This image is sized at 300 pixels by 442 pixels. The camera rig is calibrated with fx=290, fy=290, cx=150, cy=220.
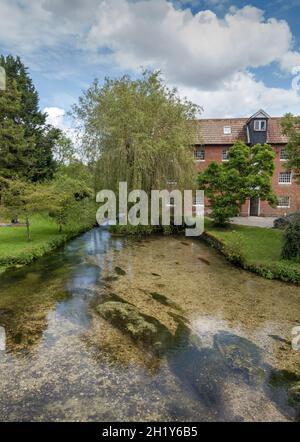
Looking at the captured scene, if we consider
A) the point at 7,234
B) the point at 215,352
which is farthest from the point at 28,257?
the point at 215,352

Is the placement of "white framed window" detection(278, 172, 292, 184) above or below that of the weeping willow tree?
below

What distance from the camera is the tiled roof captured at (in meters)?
30.3

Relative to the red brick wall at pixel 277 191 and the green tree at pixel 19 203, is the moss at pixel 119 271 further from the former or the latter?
the red brick wall at pixel 277 191

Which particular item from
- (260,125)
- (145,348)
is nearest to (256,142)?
(260,125)

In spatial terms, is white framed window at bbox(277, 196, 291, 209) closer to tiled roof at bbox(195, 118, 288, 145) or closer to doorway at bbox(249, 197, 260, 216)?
doorway at bbox(249, 197, 260, 216)

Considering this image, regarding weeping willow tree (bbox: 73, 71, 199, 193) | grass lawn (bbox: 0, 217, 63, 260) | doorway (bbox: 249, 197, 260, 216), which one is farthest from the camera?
doorway (bbox: 249, 197, 260, 216)

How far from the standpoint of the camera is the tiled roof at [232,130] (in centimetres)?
3030

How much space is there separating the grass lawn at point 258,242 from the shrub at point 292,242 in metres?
0.34

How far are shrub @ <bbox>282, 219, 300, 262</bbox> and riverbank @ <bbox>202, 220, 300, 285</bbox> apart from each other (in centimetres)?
34

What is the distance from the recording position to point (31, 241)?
1752 cm

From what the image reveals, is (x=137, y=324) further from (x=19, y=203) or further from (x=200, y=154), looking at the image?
(x=200, y=154)

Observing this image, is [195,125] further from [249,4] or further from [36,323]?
[36,323]

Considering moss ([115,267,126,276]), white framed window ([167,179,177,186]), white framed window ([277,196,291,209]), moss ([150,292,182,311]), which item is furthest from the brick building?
moss ([150,292,182,311])

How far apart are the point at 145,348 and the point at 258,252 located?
9843 mm
